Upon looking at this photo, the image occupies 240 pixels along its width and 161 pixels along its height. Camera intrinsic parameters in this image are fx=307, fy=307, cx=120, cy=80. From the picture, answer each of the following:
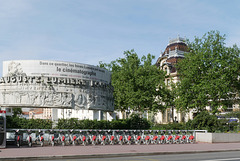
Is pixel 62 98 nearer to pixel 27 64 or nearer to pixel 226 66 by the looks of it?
pixel 27 64

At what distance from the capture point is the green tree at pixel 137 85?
162 feet

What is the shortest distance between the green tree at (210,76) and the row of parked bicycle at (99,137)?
64.5 feet

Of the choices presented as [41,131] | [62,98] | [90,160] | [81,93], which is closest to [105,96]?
[81,93]

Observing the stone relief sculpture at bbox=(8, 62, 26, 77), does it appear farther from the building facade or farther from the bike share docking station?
the bike share docking station

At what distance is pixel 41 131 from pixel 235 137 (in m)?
17.8

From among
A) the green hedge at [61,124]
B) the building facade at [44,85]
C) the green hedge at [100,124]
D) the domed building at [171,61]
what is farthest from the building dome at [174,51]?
the building facade at [44,85]

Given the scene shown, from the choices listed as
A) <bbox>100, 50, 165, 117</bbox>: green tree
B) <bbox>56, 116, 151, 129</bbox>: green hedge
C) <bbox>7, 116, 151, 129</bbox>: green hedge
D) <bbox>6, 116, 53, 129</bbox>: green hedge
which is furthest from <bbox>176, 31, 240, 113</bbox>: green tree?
<bbox>6, 116, 53, 129</bbox>: green hedge

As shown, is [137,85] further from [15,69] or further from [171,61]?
[171,61]

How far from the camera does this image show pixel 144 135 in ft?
80.8

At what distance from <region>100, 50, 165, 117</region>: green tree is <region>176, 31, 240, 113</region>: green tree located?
4.59 meters

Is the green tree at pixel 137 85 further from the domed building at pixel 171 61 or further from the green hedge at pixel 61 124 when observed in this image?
the domed building at pixel 171 61

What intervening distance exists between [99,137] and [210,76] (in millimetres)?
27896

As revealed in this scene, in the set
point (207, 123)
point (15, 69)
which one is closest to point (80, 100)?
point (15, 69)

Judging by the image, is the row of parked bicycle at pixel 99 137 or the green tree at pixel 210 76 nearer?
the row of parked bicycle at pixel 99 137
